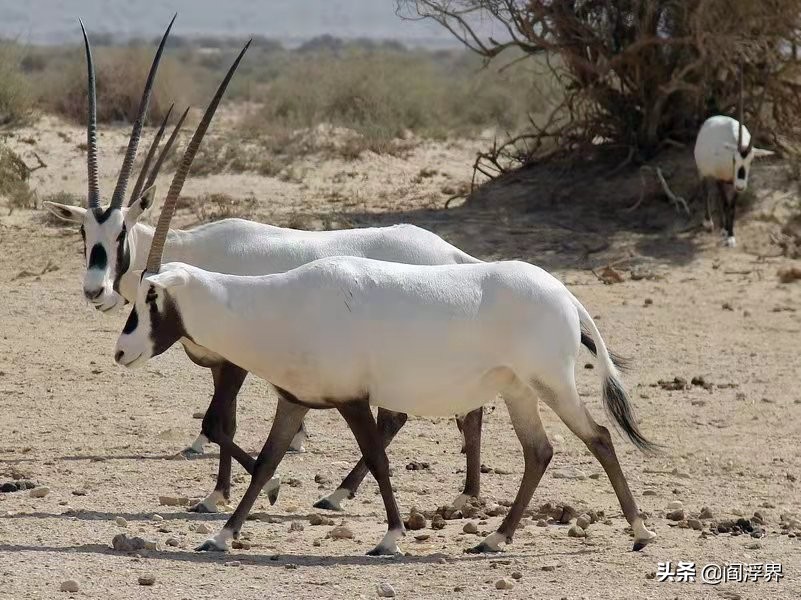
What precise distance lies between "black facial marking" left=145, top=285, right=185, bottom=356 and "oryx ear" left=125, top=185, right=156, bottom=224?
56.6 inches

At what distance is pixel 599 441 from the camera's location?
6.26m

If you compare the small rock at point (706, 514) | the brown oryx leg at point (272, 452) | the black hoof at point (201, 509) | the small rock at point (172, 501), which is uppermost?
the brown oryx leg at point (272, 452)

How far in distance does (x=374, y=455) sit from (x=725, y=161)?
35.1 ft

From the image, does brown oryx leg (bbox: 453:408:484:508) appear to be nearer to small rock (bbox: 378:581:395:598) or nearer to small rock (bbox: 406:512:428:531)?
small rock (bbox: 406:512:428:531)

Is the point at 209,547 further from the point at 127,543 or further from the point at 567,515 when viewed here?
the point at 567,515

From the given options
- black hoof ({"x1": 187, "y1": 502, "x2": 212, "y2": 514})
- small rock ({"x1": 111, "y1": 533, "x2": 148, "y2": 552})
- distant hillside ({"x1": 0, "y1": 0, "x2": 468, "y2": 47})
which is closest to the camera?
small rock ({"x1": 111, "y1": 533, "x2": 148, "y2": 552})

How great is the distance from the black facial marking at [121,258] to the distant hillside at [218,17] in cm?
9978

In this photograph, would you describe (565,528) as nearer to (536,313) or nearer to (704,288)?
(536,313)

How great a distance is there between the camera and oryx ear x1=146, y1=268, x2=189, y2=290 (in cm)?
597

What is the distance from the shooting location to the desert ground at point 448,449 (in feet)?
18.6

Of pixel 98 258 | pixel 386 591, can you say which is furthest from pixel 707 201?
pixel 386 591

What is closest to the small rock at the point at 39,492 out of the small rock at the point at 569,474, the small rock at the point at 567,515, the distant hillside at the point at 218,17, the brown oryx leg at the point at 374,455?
the brown oryx leg at the point at 374,455

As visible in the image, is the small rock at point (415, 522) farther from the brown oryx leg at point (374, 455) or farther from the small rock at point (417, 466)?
the small rock at point (417, 466)

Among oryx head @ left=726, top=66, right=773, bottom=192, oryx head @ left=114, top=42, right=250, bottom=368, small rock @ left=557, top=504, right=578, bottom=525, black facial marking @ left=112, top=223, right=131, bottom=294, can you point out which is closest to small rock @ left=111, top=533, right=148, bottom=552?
oryx head @ left=114, top=42, right=250, bottom=368
